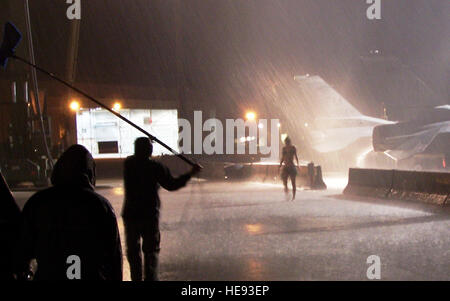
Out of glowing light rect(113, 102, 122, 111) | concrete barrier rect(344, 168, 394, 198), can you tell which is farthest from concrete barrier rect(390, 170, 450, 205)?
glowing light rect(113, 102, 122, 111)

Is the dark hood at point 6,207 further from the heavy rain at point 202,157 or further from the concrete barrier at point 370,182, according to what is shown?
the concrete barrier at point 370,182

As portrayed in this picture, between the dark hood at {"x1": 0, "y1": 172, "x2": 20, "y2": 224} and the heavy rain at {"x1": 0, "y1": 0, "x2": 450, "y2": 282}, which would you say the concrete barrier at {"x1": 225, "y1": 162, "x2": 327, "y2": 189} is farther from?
the dark hood at {"x1": 0, "y1": 172, "x2": 20, "y2": 224}

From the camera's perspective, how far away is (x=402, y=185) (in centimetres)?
1461

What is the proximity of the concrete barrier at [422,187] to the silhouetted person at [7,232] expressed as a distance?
455 inches

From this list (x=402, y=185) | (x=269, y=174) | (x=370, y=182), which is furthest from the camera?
(x=269, y=174)

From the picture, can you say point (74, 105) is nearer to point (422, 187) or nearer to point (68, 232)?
point (422, 187)

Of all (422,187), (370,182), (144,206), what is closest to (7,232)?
(144,206)

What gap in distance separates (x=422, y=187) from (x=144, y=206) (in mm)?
10196

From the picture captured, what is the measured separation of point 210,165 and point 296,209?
16.0m

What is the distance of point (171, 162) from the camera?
32.0 m

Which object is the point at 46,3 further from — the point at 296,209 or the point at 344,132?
the point at 296,209

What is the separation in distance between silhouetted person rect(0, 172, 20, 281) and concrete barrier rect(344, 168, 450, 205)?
11.4m

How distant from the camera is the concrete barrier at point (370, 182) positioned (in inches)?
601

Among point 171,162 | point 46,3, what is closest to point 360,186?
point 171,162
